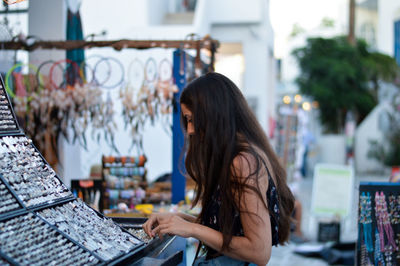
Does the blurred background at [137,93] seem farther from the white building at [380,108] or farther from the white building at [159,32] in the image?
the white building at [380,108]

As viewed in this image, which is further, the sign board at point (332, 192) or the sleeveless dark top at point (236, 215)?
the sign board at point (332, 192)

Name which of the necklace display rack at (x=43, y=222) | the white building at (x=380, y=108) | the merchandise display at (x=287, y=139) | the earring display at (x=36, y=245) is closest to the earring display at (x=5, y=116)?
the necklace display rack at (x=43, y=222)

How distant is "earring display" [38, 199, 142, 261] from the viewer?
167 centimetres

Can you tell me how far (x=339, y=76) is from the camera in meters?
19.9

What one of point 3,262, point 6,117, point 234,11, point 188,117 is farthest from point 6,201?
point 234,11

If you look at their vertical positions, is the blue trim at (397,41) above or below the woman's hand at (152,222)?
above

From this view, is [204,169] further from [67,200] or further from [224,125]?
[67,200]

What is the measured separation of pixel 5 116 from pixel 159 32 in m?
6.36

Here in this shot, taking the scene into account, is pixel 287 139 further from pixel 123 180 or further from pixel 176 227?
pixel 176 227

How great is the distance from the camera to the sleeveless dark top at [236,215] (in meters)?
1.83

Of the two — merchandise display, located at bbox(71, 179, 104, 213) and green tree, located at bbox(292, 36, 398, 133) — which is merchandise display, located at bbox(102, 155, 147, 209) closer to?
merchandise display, located at bbox(71, 179, 104, 213)

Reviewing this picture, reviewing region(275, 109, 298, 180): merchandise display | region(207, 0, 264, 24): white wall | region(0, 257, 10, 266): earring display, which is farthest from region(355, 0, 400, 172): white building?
region(0, 257, 10, 266): earring display

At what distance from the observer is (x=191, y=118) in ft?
6.17

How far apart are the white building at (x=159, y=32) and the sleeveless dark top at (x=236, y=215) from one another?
3479 mm
